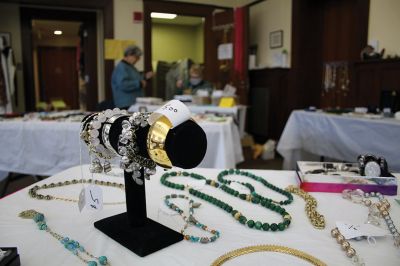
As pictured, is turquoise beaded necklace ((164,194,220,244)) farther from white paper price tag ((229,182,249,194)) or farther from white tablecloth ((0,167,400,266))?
white paper price tag ((229,182,249,194))

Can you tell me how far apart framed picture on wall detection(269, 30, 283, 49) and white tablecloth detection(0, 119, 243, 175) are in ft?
9.95

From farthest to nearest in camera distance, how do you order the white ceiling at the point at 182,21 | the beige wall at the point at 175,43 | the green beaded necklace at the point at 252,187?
the beige wall at the point at 175,43
the white ceiling at the point at 182,21
the green beaded necklace at the point at 252,187

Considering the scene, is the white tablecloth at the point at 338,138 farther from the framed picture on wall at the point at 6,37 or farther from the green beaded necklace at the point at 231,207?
the framed picture on wall at the point at 6,37

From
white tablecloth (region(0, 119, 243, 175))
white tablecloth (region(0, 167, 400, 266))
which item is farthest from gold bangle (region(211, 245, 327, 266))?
white tablecloth (region(0, 119, 243, 175))

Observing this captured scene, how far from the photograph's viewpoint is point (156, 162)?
66cm

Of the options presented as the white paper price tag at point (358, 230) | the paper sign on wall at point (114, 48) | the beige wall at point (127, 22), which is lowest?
the white paper price tag at point (358, 230)

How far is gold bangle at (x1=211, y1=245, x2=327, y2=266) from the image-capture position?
0.63 metres

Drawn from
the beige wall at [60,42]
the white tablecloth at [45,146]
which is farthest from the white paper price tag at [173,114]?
the beige wall at [60,42]

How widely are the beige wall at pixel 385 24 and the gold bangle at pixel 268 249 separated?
337cm

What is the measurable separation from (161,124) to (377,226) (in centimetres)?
Answer: 55

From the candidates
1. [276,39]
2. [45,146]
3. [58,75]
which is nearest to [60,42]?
[58,75]

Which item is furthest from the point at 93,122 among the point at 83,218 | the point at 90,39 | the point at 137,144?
the point at 90,39

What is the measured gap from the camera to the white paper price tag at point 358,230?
28.0 inches

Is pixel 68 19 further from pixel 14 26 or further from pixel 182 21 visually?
pixel 182 21
